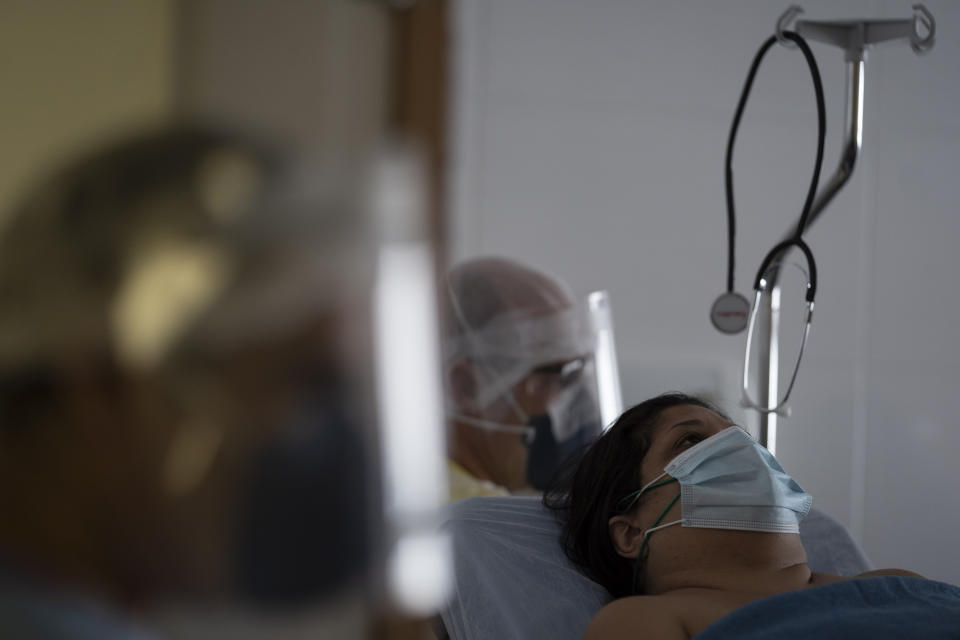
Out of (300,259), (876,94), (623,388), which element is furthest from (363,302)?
(876,94)

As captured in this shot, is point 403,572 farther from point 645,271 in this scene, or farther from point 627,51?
point 627,51

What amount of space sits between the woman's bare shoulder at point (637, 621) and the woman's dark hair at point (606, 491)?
26 centimetres

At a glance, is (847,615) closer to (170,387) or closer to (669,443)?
(669,443)

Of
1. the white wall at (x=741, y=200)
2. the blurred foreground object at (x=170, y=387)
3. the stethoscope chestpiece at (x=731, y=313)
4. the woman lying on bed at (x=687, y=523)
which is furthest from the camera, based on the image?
the white wall at (x=741, y=200)

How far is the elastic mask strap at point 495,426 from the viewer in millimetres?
1955

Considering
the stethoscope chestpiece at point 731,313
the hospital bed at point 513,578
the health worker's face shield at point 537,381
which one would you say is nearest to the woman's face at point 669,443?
the hospital bed at point 513,578

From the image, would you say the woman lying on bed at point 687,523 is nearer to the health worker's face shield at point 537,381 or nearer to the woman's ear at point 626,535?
the woman's ear at point 626,535

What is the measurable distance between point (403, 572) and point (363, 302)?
153mm

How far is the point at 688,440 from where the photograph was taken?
1.54 meters

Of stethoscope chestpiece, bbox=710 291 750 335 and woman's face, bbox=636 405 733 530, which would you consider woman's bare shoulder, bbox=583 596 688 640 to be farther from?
stethoscope chestpiece, bbox=710 291 750 335

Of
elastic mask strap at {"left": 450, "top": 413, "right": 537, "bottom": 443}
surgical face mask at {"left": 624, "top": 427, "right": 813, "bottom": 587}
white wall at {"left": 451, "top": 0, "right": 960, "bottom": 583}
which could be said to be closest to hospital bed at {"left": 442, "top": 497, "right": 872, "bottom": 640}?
surgical face mask at {"left": 624, "top": 427, "right": 813, "bottom": 587}

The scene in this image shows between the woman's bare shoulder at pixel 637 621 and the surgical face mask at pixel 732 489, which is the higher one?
the surgical face mask at pixel 732 489

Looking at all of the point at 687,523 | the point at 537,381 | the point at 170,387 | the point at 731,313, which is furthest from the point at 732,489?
the point at 170,387

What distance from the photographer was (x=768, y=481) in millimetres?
1419
